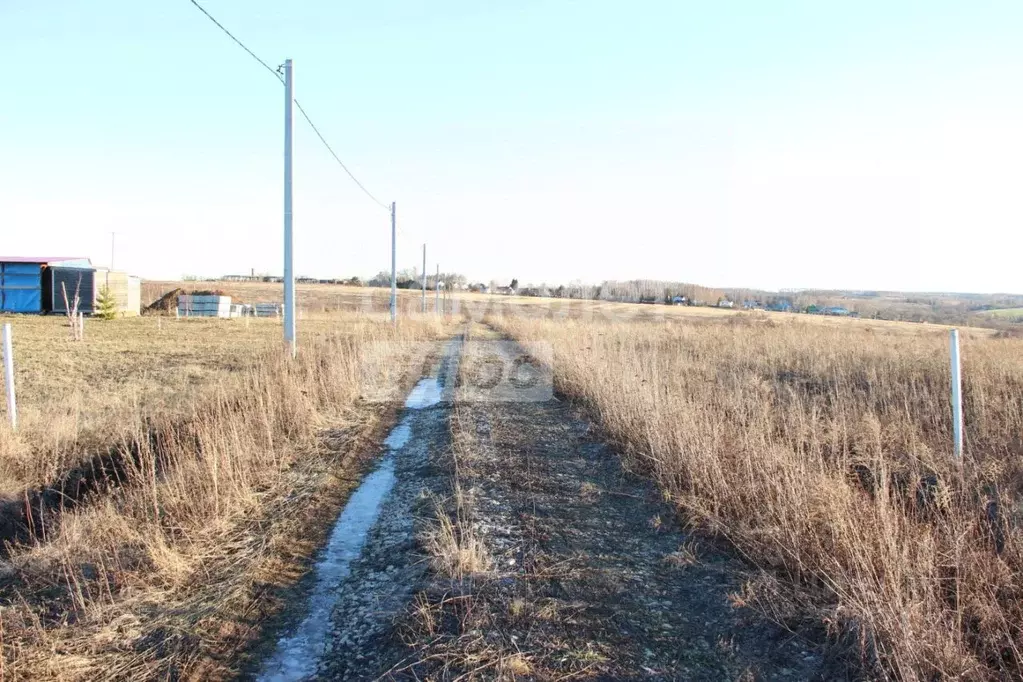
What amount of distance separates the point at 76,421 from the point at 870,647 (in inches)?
330

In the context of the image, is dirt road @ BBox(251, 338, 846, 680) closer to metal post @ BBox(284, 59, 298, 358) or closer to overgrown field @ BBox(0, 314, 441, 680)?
overgrown field @ BBox(0, 314, 441, 680)

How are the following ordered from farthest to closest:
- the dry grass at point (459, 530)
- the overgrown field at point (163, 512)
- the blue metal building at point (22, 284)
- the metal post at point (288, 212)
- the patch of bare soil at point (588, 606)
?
1. the blue metal building at point (22, 284)
2. the metal post at point (288, 212)
3. the dry grass at point (459, 530)
4. the overgrown field at point (163, 512)
5. the patch of bare soil at point (588, 606)

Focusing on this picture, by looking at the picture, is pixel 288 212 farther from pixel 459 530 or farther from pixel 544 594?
pixel 544 594

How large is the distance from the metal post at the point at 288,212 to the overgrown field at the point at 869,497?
19.6 feet

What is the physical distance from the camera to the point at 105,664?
10.0 feet

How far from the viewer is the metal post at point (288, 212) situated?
42.7 feet

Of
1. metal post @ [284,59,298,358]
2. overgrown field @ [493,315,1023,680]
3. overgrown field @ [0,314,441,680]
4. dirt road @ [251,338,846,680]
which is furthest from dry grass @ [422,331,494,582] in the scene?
metal post @ [284,59,298,358]

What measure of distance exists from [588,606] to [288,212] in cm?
1138

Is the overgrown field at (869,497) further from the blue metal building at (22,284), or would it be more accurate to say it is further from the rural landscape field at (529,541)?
the blue metal building at (22,284)

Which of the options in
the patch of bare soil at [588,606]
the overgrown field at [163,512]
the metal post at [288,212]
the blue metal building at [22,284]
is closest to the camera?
the patch of bare soil at [588,606]

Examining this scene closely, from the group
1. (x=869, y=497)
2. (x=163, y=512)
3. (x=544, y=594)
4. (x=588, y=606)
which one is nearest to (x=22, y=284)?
(x=163, y=512)

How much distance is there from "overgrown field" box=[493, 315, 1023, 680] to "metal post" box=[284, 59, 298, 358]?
5.98 metres

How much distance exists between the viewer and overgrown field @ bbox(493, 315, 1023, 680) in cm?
306

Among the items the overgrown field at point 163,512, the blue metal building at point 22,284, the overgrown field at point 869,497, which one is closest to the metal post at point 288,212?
the overgrown field at point 163,512
